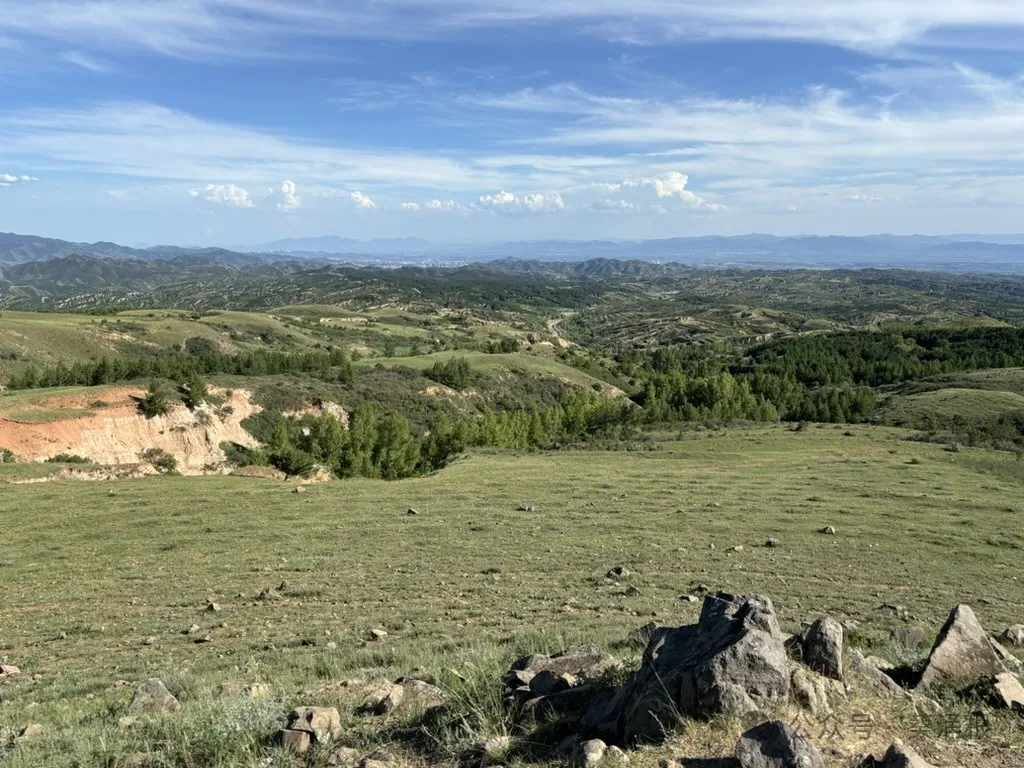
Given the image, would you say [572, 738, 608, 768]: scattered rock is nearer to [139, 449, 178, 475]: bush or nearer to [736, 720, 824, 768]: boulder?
[736, 720, 824, 768]: boulder

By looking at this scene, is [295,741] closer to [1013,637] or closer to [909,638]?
[909,638]

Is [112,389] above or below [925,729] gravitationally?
below

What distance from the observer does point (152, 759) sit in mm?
6633

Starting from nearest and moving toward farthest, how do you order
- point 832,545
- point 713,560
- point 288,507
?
point 713,560 → point 832,545 → point 288,507

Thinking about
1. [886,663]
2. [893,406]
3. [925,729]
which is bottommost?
[893,406]

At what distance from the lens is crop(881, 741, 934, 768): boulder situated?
5082 mm

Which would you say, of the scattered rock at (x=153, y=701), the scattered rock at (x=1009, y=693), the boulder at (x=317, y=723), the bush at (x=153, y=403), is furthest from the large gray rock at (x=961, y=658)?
the bush at (x=153, y=403)

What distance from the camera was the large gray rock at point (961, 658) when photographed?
7.52 metres

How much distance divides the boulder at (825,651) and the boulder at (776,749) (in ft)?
6.79

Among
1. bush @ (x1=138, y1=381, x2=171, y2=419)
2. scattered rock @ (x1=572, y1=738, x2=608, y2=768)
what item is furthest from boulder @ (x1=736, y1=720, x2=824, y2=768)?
bush @ (x1=138, y1=381, x2=171, y2=419)

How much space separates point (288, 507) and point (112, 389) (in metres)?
41.0

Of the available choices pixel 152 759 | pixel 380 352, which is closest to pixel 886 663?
pixel 152 759

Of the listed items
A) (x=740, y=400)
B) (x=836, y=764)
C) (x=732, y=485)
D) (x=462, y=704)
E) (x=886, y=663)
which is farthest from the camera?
(x=740, y=400)

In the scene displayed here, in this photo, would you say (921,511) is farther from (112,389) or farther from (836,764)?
(112,389)
